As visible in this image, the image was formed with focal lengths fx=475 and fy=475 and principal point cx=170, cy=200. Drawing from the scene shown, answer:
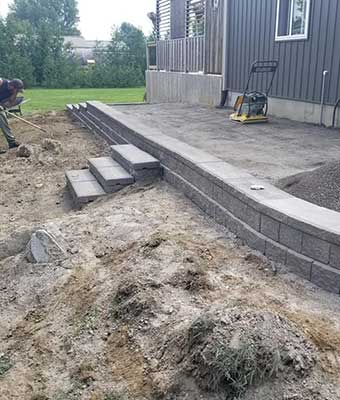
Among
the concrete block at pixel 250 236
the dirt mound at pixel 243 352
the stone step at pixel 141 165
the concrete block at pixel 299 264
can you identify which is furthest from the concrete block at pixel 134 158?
the dirt mound at pixel 243 352

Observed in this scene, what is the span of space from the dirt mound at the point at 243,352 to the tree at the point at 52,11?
64.2 meters

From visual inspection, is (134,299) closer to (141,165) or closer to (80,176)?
(141,165)

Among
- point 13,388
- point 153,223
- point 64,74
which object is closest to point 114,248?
point 153,223

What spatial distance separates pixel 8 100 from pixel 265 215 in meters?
7.43

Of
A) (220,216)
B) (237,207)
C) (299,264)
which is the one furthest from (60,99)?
(299,264)

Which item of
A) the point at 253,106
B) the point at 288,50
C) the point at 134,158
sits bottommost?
the point at 134,158

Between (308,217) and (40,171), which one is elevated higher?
(308,217)

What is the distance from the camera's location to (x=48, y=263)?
145 inches

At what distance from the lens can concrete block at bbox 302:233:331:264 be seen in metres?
2.75

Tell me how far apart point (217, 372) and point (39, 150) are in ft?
21.8

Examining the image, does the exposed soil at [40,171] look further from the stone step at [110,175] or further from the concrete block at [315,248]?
the concrete block at [315,248]

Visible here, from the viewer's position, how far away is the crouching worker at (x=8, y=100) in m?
8.63

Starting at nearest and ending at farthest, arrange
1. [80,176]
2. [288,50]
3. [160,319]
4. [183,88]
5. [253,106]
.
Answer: [160,319], [80,176], [253,106], [288,50], [183,88]

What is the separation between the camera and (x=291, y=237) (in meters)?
2.98
